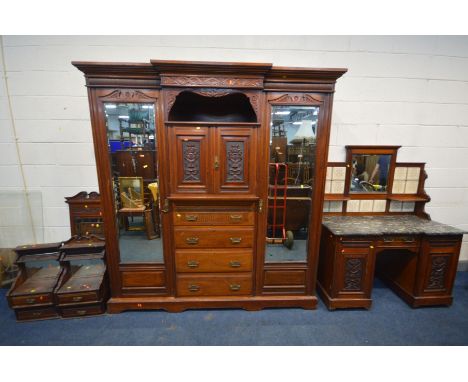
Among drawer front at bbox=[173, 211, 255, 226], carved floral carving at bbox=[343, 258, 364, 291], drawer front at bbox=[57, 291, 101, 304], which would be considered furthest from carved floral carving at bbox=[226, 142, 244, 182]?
drawer front at bbox=[57, 291, 101, 304]

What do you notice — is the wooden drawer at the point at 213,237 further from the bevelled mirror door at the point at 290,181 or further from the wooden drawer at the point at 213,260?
the bevelled mirror door at the point at 290,181

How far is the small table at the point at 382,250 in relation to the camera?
6.45 feet

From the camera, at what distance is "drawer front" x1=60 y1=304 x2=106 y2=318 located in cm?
195

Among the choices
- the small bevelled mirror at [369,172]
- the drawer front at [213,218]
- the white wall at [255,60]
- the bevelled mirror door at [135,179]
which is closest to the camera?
the bevelled mirror door at [135,179]

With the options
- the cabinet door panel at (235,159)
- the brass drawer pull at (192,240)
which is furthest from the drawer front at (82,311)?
the cabinet door panel at (235,159)

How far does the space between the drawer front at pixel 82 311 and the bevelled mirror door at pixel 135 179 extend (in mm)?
516

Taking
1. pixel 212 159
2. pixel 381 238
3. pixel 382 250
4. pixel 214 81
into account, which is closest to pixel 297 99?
pixel 214 81

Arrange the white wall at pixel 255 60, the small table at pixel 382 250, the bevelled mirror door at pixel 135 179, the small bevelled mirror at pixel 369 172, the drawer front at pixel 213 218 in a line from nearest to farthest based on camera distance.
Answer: the bevelled mirror door at pixel 135 179
the drawer front at pixel 213 218
the small table at pixel 382 250
the white wall at pixel 255 60
the small bevelled mirror at pixel 369 172

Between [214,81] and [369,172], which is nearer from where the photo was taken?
[214,81]

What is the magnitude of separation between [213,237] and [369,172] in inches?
74.3

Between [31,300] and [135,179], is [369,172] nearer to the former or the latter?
[135,179]

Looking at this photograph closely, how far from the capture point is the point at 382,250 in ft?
6.66
